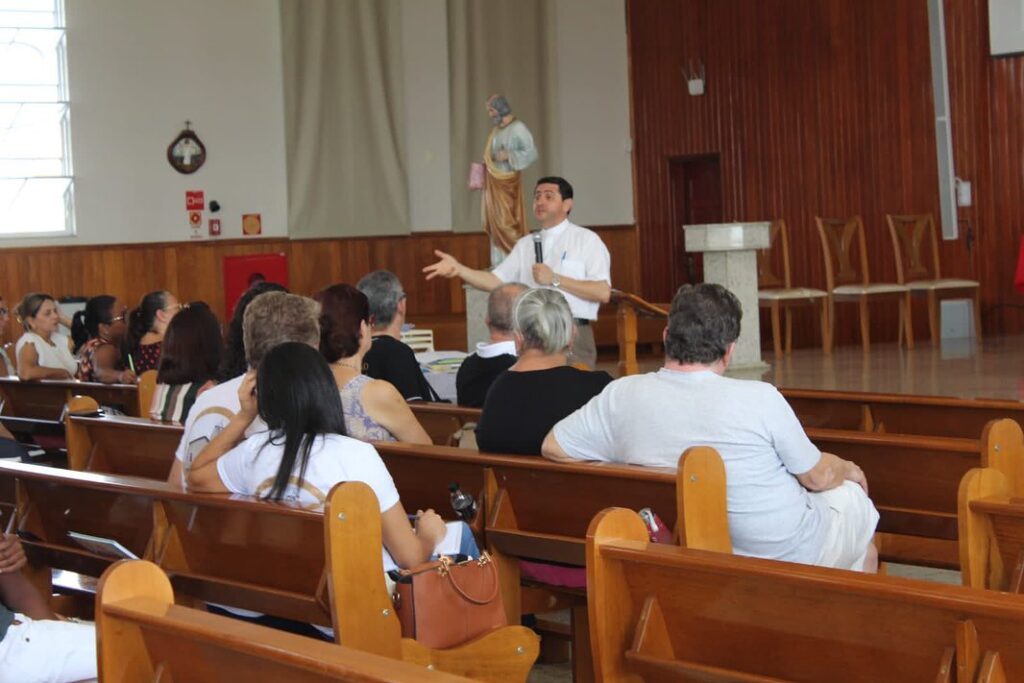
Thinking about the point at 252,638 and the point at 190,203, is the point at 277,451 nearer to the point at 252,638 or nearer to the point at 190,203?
the point at 252,638

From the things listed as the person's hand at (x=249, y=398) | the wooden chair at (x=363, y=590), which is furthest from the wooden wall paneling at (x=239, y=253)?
the wooden chair at (x=363, y=590)

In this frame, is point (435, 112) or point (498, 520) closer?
point (498, 520)

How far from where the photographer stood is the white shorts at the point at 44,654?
2.59 meters

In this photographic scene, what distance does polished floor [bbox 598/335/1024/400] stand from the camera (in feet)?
26.1

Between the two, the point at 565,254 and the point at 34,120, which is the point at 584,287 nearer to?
the point at 565,254

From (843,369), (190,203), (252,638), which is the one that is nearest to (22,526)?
(252,638)

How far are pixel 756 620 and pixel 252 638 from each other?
0.79m

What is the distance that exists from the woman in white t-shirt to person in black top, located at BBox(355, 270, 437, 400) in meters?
2.02

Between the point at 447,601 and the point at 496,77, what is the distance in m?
11.5

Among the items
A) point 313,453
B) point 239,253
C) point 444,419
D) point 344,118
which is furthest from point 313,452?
point 344,118

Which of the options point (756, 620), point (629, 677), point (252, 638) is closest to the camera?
point (252, 638)

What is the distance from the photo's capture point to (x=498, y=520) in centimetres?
347

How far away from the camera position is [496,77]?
13852mm

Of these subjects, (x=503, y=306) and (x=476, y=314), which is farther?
(x=476, y=314)
